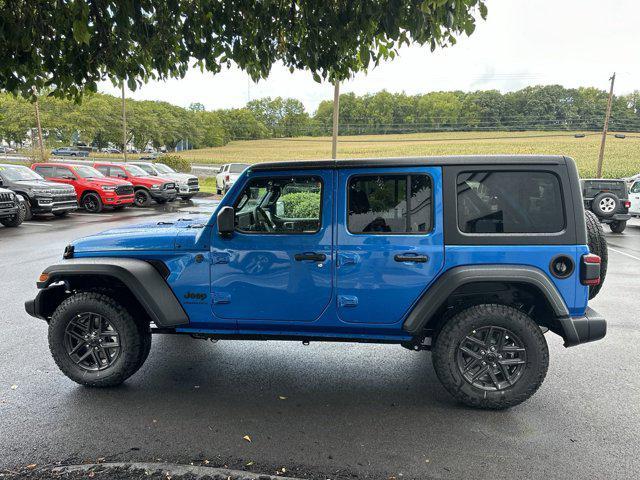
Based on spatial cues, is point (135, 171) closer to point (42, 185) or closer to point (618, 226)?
point (42, 185)

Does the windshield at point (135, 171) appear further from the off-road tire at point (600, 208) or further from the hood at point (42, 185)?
the off-road tire at point (600, 208)

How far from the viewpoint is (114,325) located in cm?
377

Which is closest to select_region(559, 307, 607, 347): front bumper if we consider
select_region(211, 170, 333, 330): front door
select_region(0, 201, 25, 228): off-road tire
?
select_region(211, 170, 333, 330): front door

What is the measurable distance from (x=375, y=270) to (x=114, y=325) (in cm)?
217

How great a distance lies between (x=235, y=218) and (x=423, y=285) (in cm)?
157

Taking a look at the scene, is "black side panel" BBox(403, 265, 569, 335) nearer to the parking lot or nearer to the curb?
the parking lot

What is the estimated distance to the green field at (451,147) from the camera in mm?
51816

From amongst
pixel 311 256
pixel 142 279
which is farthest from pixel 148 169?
pixel 311 256

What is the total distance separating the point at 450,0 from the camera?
2.93m

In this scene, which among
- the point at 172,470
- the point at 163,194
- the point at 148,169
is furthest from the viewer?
the point at 148,169

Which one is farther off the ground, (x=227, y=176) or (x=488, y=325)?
(x=488, y=325)

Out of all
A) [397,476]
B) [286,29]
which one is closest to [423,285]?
[397,476]

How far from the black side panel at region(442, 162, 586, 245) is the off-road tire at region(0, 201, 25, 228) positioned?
542 inches

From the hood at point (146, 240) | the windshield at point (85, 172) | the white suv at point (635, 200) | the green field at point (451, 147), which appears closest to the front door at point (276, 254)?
the hood at point (146, 240)
